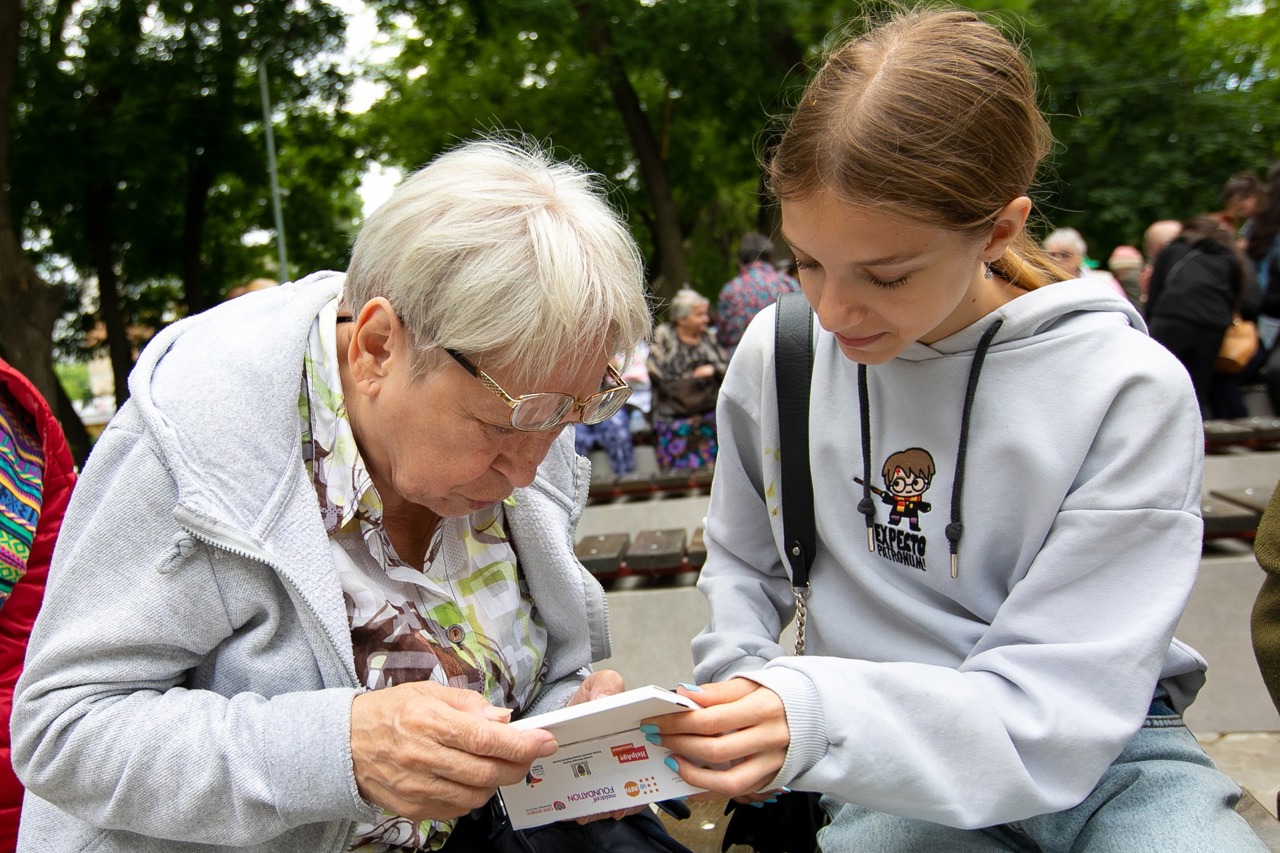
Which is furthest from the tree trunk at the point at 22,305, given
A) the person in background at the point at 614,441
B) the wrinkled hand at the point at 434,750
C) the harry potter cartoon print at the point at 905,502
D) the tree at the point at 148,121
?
the harry potter cartoon print at the point at 905,502

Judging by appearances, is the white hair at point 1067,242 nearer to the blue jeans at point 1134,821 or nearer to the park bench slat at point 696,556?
the park bench slat at point 696,556

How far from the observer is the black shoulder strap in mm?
2123

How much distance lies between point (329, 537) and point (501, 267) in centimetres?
54

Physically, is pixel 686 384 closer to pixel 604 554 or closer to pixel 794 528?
pixel 604 554

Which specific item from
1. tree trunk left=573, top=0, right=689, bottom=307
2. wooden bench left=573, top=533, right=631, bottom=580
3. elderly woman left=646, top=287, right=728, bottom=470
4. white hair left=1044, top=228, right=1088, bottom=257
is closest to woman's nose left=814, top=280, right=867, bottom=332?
wooden bench left=573, top=533, right=631, bottom=580

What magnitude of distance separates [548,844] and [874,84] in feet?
4.76

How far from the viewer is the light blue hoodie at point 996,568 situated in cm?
166

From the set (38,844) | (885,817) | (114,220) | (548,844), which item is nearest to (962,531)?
(885,817)

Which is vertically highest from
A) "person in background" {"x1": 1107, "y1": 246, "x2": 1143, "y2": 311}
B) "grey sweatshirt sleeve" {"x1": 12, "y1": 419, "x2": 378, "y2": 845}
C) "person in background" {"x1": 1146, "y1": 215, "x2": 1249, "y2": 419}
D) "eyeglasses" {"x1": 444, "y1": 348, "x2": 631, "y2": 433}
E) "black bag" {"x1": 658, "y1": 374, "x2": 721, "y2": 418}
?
"eyeglasses" {"x1": 444, "y1": 348, "x2": 631, "y2": 433}

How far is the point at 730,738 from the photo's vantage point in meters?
1.61

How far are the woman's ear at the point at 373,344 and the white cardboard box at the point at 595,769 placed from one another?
0.61 metres

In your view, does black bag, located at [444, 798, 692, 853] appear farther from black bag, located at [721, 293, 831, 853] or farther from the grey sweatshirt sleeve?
the grey sweatshirt sleeve

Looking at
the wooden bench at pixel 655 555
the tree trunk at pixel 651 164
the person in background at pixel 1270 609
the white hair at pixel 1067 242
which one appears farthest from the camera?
the tree trunk at pixel 651 164

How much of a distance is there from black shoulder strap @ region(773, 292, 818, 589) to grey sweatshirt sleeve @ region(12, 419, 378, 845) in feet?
2.93
